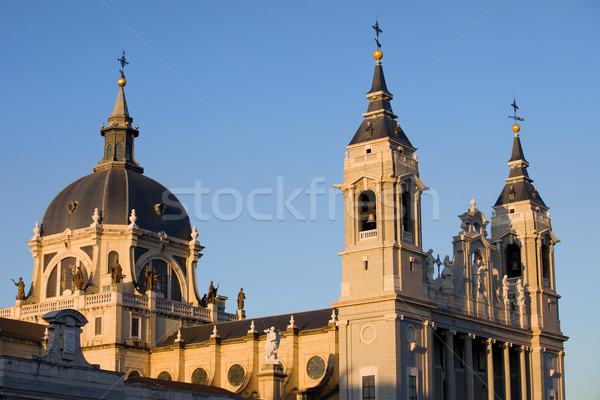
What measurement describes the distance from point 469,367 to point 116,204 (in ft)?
131

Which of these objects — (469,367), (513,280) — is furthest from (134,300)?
(513,280)

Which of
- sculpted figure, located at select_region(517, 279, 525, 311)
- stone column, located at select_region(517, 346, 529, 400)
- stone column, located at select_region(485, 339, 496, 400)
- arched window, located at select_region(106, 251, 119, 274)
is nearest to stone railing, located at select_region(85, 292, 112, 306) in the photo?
arched window, located at select_region(106, 251, 119, 274)

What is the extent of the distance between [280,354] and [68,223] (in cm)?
2920

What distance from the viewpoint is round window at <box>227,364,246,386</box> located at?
89.2m

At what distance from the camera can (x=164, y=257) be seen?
10588cm

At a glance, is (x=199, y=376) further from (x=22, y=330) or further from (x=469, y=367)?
(x=469, y=367)

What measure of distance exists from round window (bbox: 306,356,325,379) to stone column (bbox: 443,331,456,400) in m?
10.0

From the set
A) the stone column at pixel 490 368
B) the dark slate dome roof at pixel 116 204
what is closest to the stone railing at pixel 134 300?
the dark slate dome roof at pixel 116 204

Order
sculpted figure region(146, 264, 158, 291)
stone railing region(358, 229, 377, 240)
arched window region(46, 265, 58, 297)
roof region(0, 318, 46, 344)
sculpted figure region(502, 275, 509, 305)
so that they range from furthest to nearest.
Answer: arched window region(46, 265, 58, 297), sculpted figure region(146, 264, 158, 291), roof region(0, 318, 46, 344), sculpted figure region(502, 275, 509, 305), stone railing region(358, 229, 377, 240)

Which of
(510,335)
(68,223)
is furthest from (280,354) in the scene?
(68,223)

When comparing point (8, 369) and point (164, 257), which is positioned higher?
point (164, 257)

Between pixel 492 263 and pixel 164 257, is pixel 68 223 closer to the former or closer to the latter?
pixel 164 257

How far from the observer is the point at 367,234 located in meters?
77.0

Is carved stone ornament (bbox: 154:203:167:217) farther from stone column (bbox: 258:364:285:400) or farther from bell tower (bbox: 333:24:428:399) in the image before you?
bell tower (bbox: 333:24:428:399)
